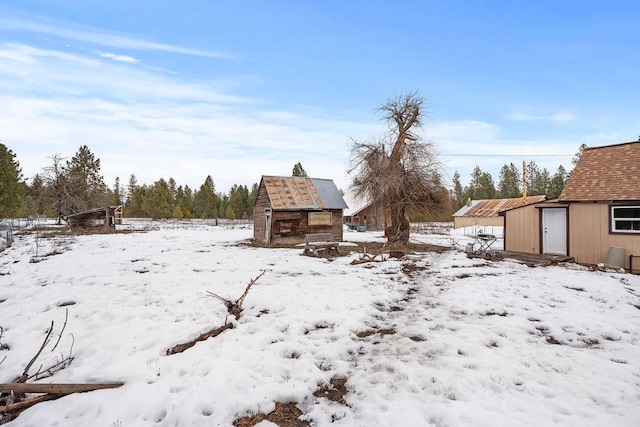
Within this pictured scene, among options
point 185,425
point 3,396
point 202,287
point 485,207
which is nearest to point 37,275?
point 202,287

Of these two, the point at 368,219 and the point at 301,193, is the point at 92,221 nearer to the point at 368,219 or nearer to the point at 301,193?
the point at 301,193

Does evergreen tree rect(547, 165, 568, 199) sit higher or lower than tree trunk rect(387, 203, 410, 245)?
higher

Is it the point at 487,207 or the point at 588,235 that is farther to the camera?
the point at 487,207

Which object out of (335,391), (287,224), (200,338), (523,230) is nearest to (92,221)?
(287,224)

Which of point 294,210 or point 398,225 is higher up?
point 294,210

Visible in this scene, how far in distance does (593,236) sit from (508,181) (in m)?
76.6

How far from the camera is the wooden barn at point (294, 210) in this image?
2159 cm

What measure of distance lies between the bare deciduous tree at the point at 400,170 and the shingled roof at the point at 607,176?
6.23 m

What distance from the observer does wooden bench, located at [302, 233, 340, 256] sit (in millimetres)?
16109

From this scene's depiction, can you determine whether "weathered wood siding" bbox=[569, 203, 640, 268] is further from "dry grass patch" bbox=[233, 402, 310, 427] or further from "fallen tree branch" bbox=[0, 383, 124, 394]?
"fallen tree branch" bbox=[0, 383, 124, 394]

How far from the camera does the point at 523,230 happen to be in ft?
54.0

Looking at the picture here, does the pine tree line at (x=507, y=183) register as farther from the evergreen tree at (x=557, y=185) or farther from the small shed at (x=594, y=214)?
the small shed at (x=594, y=214)

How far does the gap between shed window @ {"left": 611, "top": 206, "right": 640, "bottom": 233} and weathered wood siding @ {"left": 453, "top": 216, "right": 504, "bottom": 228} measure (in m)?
25.2

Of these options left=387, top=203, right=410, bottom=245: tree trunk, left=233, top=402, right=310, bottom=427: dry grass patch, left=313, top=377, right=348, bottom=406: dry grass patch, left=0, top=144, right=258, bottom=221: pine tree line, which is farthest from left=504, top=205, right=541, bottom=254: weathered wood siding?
left=0, top=144, right=258, bottom=221: pine tree line
